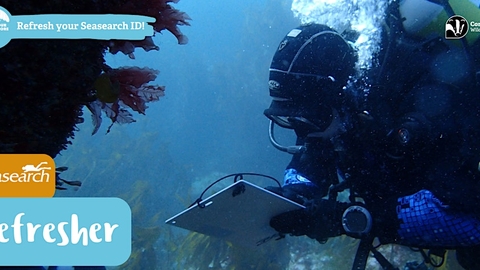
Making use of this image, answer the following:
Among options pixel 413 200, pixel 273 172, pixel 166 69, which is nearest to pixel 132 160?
pixel 273 172

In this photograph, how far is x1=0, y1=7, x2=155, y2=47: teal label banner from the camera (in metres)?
1.20

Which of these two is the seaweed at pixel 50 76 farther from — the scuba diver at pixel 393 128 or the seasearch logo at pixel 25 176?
the scuba diver at pixel 393 128

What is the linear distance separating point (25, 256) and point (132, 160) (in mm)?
14764

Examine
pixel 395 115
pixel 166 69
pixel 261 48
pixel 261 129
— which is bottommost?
pixel 395 115

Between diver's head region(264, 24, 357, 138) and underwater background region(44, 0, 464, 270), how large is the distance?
14.8 inches

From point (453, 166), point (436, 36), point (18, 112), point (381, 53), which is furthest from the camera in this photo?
point (381, 53)

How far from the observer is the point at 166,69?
33.4 metres

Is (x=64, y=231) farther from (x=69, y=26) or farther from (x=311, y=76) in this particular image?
(x=311, y=76)

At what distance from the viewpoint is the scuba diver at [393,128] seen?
2.18 metres

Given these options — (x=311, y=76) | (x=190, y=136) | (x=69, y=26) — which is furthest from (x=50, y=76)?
(x=190, y=136)

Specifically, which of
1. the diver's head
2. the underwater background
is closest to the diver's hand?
the diver's head

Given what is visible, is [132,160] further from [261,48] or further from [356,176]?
[356,176]

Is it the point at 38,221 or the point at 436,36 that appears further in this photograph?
the point at 436,36

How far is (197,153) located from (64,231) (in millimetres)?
22336
